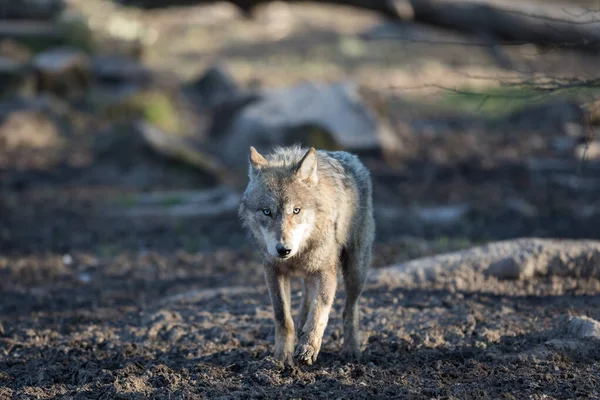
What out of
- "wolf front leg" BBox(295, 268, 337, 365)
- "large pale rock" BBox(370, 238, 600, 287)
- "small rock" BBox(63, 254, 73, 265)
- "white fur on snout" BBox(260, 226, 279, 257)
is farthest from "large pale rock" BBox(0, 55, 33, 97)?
"wolf front leg" BBox(295, 268, 337, 365)

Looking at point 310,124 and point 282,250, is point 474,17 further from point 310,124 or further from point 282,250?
point 282,250

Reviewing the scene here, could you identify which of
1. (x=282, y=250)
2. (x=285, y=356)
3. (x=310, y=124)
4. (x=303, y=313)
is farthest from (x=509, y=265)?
(x=310, y=124)

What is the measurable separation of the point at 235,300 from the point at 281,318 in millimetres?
1833

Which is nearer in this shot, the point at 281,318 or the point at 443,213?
the point at 281,318

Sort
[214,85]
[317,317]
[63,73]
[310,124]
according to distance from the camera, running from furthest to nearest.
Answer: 1. [214,85]
2. [63,73]
3. [310,124]
4. [317,317]

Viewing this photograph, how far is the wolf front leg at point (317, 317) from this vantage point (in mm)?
5672

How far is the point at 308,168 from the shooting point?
5.95 metres

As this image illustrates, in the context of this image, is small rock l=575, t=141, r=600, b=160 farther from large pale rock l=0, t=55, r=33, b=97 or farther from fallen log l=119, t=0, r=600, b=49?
large pale rock l=0, t=55, r=33, b=97

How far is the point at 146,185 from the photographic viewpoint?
14.1 metres

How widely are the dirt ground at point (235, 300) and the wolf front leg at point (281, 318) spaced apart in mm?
223

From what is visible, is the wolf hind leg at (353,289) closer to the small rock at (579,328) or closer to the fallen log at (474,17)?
the small rock at (579,328)

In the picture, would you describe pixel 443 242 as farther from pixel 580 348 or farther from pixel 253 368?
pixel 253 368

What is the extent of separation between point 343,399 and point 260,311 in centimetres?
229

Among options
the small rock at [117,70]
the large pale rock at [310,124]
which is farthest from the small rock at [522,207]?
the small rock at [117,70]
